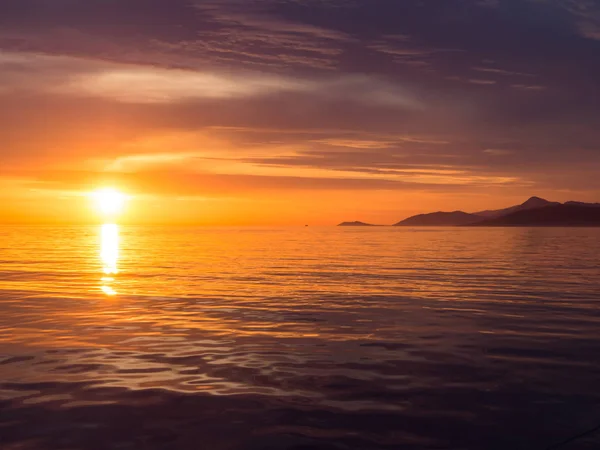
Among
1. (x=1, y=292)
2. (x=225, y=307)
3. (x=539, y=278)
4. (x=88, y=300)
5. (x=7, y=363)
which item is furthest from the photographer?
(x=539, y=278)

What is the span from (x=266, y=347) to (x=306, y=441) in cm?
772

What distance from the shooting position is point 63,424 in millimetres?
11039

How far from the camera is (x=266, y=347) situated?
17.8 metres

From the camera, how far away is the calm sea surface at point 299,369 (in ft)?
35.1

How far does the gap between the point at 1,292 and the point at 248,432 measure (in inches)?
1057

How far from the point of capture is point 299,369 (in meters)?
15.1

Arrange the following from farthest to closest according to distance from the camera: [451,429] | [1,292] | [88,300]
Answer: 1. [1,292]
2. [88,300]
3. [451,429]

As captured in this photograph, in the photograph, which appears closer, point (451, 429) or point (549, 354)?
point (451, 429)

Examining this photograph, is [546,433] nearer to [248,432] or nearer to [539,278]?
[248,432]

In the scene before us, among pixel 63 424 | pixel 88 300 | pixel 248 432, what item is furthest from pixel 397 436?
pixel 88 300

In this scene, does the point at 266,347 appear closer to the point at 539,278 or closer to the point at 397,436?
the point at 397,436

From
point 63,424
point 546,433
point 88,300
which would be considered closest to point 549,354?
point 546,433

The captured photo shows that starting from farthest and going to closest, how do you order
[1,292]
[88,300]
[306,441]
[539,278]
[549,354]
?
[539,278] → [1,292] → [88,300] → [549,354] → [306,441]

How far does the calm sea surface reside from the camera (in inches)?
421
